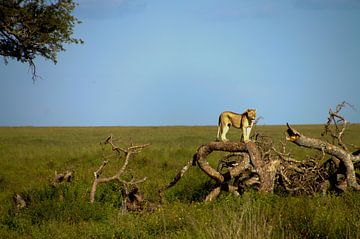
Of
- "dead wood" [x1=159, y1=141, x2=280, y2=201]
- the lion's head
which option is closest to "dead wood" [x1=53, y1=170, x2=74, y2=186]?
"dead wood" [x1=159, y1=141, x2=280, y2=201]

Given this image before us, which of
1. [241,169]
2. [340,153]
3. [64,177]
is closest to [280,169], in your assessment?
[241,169]

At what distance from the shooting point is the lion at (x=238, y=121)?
11.6 meters

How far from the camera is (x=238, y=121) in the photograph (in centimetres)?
1191

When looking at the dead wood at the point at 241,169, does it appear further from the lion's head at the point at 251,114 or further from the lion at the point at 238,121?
the lion's head at the point at 251,114

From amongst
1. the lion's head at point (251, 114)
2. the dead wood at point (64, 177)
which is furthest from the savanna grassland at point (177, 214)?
the lion's head at point (251, 114)

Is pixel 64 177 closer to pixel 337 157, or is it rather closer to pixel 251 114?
pixel 251 114

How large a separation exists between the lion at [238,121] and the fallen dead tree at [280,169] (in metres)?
0.40

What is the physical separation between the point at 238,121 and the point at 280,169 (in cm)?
160

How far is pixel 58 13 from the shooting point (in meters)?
17.5

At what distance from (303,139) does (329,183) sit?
2.39m

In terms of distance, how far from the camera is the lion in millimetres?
11586

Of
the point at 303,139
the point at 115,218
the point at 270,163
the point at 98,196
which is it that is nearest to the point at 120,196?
the point at 98,196

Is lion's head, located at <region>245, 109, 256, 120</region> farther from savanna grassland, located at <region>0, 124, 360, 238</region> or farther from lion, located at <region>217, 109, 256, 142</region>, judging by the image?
savanna grassland, located at <region>0, 124, 360, 238</region>

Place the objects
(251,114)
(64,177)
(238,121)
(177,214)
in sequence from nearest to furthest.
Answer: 1. (177,214)
2. (251,114)
3. (238,121)
4. (64,177)
